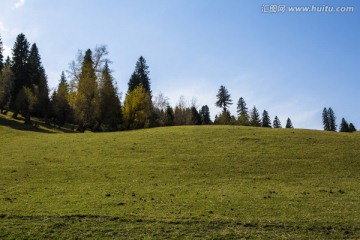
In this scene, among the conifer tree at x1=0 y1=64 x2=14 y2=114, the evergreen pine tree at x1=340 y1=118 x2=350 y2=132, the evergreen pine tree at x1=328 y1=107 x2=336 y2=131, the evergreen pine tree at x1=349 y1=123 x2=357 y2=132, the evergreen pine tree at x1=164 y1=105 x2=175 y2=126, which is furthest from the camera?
the evergreen pine tree at x1=328 y1=107 x2=336 y2=131

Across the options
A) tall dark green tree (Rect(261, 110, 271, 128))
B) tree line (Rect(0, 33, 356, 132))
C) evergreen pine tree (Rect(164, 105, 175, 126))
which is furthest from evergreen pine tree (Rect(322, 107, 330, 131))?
evergreen pine tree (Rect(164, 105, 175, 126))

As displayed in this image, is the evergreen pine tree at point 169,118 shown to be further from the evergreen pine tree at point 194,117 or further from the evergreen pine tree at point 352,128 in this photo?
the evergreen pine tree at point 352,128

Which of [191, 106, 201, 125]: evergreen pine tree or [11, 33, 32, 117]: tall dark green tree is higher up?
[11, 33, 32, 117]: tall dark green tree

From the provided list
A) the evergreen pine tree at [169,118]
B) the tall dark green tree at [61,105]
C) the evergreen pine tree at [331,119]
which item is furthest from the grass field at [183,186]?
the evergreen pine tree at [331,119]

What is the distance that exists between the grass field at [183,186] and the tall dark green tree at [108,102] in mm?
31310

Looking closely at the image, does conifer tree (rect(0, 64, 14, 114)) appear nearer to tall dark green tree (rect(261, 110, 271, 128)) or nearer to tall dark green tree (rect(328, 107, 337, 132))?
tall dark green tree (rect(261, 110, 271, 128))


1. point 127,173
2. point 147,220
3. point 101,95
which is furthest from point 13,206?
point 101,95

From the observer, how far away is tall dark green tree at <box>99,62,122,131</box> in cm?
7481

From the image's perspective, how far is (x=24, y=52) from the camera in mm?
105625

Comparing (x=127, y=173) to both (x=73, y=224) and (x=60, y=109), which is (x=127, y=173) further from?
(x=60, y=109)

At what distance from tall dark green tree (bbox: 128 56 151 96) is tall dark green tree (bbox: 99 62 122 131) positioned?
23923 millimetres

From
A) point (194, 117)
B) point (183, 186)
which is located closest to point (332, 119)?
point (194, 117)

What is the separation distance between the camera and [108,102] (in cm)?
7562

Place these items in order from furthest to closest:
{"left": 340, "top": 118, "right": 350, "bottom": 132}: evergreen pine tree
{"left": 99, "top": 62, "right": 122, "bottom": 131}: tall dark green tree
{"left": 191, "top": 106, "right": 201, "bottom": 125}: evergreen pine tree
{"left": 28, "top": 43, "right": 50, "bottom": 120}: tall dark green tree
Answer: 1. {"left": 340, "top": 118, "right": 350, "bottom": 132}: evergreen pine tree
2. {"left": 191, "top": 106, "right": 201, "bottom": 125}: evergreen pine tree
3. {"left": 28, "top": 43, "right": 50, "bottom": 120}: tall dark green tree
4. {"left": 99, "top": 62, "right": 122, "bottom": 131}: tall dark green tree
